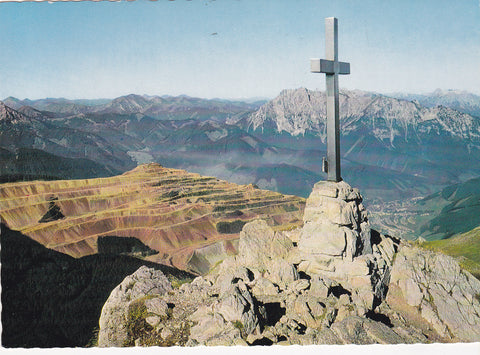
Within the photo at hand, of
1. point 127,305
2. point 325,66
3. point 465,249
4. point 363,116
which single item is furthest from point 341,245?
point 363,116

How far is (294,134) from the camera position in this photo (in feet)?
43.0

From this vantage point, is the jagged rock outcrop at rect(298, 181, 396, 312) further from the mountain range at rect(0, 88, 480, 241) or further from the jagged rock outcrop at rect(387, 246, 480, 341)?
the mountain range at rect(0, 88, 480, 241)

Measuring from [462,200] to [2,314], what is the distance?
42.6ft

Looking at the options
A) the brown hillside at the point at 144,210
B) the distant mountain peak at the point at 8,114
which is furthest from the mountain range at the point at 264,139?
the brown hillside at the point at 144,210

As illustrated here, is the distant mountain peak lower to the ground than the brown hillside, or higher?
higher

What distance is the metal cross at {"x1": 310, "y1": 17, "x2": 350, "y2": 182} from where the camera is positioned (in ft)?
22.4

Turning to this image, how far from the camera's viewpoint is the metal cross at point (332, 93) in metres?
6.84

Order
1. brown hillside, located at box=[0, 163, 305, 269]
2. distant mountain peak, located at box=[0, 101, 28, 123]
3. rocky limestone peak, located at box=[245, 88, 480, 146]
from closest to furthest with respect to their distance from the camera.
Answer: brown hillside, located at box=[0, 163, 305, 269] < distant mountain peak, located at box=[0, 101, 28, 123] < rocky limestone peak, located at box=[245, 88, 480, 146]

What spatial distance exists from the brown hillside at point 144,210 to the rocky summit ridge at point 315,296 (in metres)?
1.48

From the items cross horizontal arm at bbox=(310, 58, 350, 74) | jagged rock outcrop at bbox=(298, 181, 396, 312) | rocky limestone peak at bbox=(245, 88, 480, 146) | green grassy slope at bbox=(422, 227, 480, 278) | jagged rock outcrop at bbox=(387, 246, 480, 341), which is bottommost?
green grassy slope at bbox=(422, 227, 480, 278)

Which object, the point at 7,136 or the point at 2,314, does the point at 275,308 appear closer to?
the point at 2,314

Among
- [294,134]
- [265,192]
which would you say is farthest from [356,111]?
[265,192]

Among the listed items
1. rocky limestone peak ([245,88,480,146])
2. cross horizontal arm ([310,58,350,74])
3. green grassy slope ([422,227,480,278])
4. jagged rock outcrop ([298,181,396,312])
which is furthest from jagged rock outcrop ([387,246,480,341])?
rocky limestone peak ([245,88,480,146])

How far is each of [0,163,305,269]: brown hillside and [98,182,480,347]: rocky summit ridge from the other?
1481 mm
